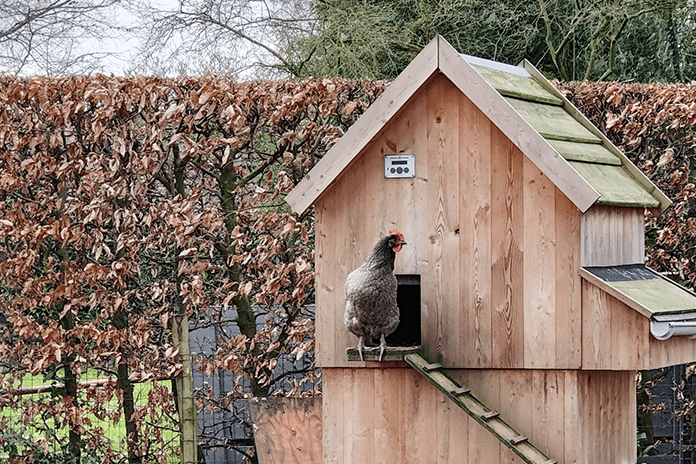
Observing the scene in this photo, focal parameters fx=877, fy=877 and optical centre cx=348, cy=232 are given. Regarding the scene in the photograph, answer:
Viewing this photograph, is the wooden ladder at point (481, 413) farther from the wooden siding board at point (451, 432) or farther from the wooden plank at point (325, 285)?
the wooden plank at point (325, 285)

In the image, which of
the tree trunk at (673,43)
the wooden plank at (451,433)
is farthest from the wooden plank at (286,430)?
the tree trunk at (673,43)

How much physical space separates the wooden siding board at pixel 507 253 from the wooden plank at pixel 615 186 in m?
0.29

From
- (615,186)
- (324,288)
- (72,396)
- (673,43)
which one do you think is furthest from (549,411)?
(673,43)

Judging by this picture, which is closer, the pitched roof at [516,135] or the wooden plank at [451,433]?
the pitched roof at [516,135]

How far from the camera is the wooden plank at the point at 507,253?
398 cm

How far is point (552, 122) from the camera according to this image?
13.9 feet

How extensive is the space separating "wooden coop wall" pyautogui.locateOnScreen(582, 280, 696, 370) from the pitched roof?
1.49 feet

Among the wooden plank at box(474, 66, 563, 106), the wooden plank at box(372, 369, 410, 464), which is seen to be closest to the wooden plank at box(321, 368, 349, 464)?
the wooden plank at box(372, 369, 410, 464)

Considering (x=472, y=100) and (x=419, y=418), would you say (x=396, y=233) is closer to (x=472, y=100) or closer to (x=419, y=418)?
(x=472, y=100)

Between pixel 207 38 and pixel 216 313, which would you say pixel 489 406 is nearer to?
pixel 216 313

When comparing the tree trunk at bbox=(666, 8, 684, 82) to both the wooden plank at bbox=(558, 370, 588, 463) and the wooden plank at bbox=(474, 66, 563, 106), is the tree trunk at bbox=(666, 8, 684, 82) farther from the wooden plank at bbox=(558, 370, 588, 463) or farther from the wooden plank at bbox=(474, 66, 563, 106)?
the wooden plank at bbox=(558, 370, 588, 463)

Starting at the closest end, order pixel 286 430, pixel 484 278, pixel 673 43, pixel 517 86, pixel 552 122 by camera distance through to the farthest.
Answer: pixel 484 278 < pixel 552 122 < pixel 517 86 < pixel 286 430 < pixel 673 43

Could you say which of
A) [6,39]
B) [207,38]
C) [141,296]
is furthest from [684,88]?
[6,39]

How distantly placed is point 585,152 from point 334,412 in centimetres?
175
